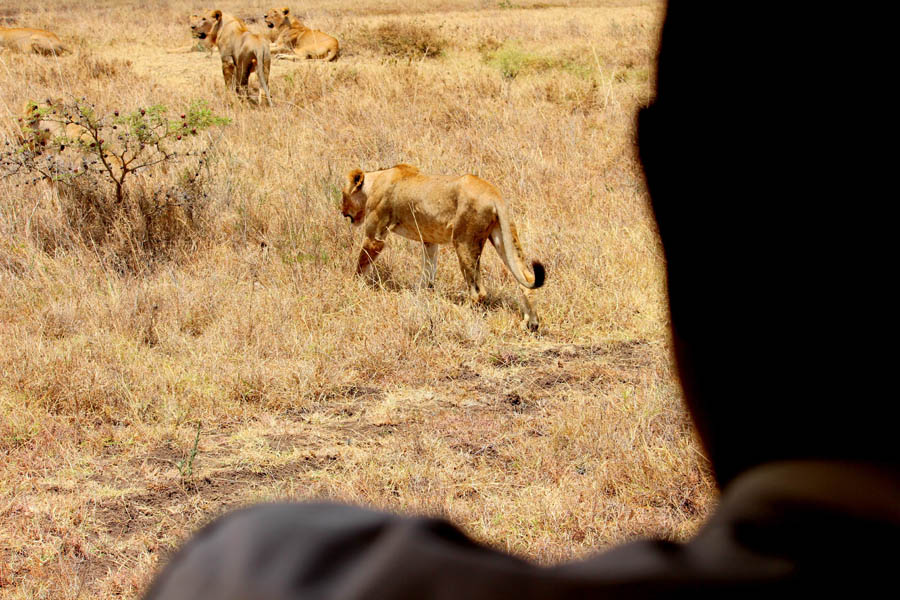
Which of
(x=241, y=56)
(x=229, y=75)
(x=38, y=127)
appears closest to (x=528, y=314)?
(x=38, y=127)

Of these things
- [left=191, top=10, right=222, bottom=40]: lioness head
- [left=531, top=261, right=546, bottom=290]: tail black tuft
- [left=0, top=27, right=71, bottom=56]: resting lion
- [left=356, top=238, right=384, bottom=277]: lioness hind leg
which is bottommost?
[left=356, top=238, right=384, bottom=277]: lioness hind leg

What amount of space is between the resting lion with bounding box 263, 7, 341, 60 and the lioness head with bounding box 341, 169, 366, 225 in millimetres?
9435

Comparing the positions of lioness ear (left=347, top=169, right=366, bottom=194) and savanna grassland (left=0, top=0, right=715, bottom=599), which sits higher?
lioness ear (left=347, top=169, right=366, bottom=194)

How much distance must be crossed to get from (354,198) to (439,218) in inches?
34.2

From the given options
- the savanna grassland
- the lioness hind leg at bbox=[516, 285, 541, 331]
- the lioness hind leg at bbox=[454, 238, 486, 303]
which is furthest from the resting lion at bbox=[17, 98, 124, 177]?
the lioness hind leg at bbox=[516, 285, 541, 331]

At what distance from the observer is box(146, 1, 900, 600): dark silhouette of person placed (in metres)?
0.55

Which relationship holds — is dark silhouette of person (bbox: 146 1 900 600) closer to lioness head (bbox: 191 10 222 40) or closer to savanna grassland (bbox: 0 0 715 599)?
savanna grassland (bbox: 0 0 715 599)

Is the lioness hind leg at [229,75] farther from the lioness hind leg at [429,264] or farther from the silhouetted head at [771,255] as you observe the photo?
the silhouetted head at [771,255]

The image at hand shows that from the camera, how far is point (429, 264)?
6.62 m

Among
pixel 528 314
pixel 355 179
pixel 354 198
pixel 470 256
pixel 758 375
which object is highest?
pixel 758 375

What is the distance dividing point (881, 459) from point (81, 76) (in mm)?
13311

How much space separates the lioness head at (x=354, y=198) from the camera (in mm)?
6613

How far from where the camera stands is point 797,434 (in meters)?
0.65

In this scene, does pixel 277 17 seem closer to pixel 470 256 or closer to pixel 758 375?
pixel 470 256
